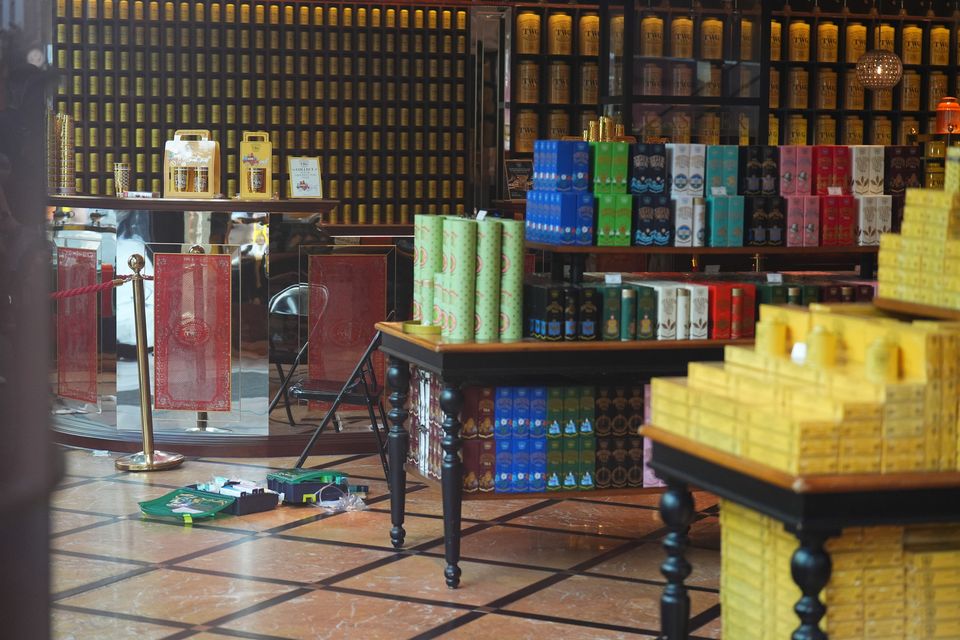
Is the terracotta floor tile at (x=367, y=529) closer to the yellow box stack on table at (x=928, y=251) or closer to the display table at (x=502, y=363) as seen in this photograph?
the display table at (x=502, y=363)

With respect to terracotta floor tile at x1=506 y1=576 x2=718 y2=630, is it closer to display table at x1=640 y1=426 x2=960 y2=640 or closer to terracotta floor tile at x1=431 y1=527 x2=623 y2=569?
terracotta floor tile at x1=431 y1=527 x2=623 y2=569

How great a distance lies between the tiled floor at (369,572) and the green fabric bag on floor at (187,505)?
0.19ft

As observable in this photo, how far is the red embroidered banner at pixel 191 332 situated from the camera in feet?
22.2

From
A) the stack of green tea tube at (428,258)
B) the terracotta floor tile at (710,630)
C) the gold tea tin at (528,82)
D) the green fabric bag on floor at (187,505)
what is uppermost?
the gold tea tin at (528,82)

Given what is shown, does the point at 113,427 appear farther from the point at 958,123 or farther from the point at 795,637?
the point at 958,123

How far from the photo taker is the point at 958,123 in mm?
10992

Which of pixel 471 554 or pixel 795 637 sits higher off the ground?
pixel 795 637

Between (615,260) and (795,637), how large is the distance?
12.5 ft

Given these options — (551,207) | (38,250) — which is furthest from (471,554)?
(38,250)

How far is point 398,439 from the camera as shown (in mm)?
4934

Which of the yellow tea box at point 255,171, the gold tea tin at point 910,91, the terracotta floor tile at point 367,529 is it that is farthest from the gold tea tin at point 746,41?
the gold tea tin at point 910,91

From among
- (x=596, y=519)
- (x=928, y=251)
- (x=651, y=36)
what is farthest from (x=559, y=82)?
(x=928, y=251)

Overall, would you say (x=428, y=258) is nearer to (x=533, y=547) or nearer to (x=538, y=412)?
(x=538, y=412)

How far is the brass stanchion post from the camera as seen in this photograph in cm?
648
